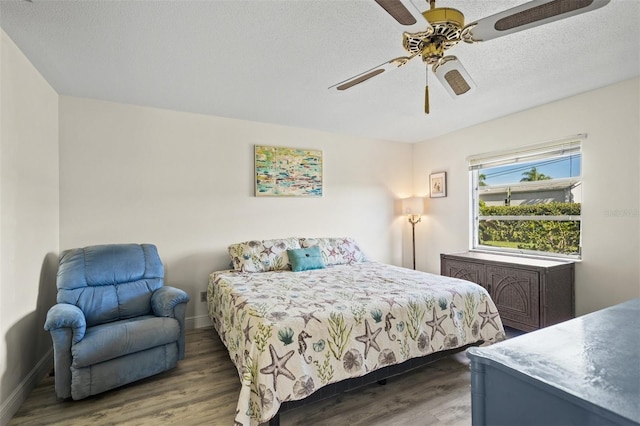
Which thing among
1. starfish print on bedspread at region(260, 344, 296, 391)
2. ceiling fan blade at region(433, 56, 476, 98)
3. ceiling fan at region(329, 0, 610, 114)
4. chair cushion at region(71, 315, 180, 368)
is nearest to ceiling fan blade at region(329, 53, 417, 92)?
ceiling fan at region(329, 0, 610, 114)

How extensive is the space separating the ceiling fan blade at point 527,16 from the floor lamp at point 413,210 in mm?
3217

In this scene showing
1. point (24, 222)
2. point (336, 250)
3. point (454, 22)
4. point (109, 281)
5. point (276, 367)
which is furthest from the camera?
point (336, 250)

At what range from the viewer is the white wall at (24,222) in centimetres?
195

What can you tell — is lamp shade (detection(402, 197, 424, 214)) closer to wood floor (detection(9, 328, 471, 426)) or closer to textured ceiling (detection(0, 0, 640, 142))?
textured ceiling (detection(0, 0, 640, 142))

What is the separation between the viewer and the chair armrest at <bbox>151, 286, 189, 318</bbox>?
247 centimetres

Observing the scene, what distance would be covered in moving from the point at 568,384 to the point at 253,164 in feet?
11.8

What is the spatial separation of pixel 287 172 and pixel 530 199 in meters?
2.98

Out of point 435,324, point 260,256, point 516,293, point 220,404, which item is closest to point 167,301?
point 220,404

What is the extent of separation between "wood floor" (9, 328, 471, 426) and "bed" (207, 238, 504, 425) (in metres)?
0.21

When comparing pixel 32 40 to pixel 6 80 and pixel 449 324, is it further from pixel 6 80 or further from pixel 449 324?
pixel 449 324

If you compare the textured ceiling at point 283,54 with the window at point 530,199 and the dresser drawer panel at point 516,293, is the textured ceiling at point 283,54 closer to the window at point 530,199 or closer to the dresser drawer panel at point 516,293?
the window at point 530,199

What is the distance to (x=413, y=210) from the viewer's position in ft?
15.3

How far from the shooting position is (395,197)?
16.3ft

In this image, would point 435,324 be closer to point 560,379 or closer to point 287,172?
point 560,379
